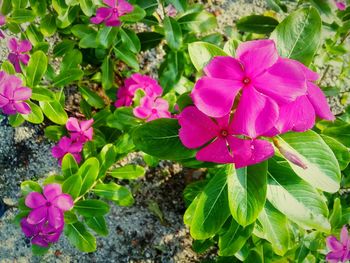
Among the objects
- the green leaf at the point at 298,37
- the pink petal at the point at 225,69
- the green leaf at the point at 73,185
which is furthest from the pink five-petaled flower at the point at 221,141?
the green leaf at the point at 73,185

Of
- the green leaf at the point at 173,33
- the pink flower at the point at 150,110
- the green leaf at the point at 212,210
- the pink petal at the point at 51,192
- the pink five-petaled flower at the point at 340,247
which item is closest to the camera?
the green leaf at the point at 212,210

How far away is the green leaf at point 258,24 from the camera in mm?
2277

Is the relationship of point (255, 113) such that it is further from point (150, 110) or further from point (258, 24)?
point (258, 24)

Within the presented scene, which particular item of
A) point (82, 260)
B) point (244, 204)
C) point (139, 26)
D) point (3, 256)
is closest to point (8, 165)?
point (3, 256)

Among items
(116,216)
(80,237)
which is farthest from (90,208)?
(116,216)

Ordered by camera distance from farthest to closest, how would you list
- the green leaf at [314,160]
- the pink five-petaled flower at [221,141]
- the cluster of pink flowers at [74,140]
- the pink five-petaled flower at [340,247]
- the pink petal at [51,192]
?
the cluster of pink flowers at [74,140] → the pink five-petaled flower at [340,247] → the pink petal at [51,192] → the green leaf at [314,160] → the pink five-petaled flower at [221,141]

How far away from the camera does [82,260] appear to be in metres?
2.22

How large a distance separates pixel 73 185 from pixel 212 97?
765mm

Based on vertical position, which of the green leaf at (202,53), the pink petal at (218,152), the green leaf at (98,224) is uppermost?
the green leaf at (202,53)

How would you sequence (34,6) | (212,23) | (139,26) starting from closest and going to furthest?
1. (34,6)
2. (212,23)
3. (139,26)

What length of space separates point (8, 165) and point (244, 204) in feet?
4.60

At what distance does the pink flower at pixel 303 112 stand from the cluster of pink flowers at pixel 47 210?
79 cm

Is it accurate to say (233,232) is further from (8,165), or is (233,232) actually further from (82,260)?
(8,165)

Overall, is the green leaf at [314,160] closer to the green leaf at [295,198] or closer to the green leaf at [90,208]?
the green leaf at [295,198]
